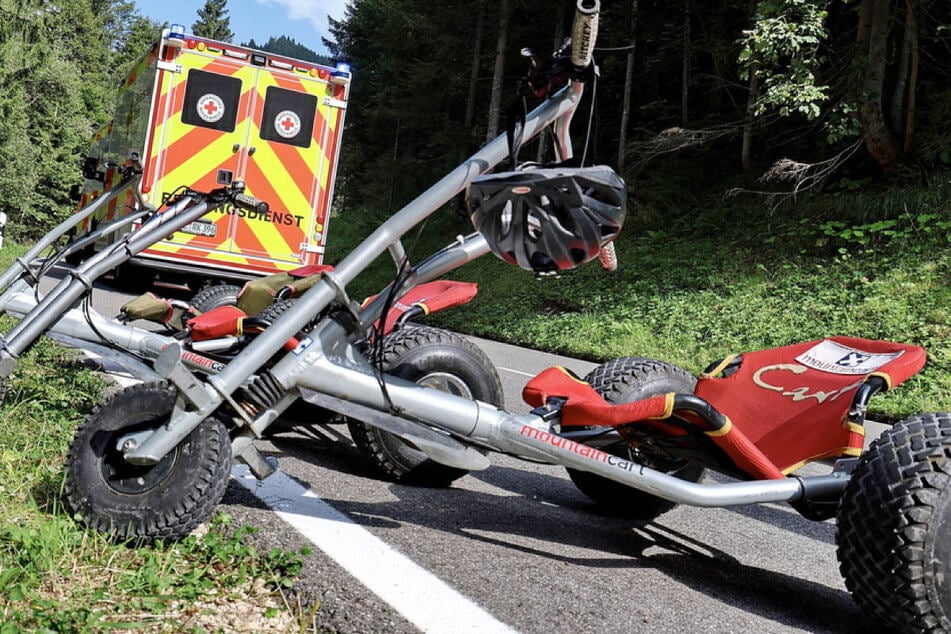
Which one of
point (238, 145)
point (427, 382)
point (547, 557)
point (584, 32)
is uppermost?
point (584, 32)

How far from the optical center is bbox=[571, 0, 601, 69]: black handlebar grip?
2381 millimetres

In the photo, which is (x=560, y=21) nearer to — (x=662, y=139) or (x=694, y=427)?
(x=662, y=139)

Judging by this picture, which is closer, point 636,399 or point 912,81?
point 636,399

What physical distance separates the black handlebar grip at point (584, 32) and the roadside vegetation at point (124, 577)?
1.75 meters

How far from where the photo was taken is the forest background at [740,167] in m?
12.3

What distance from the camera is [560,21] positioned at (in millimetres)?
22672

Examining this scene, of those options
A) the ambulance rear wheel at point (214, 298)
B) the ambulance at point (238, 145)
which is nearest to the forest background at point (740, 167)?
the ambulance rear wheel at point (214, 298)

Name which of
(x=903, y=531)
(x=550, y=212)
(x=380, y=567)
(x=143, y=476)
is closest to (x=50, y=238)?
(x=143, y=476)

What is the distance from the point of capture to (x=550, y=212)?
2.41 m

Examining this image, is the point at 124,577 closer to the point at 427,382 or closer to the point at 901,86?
the point at 427,382

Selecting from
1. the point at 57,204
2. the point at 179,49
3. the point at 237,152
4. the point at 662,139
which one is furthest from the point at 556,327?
the point at 57,204

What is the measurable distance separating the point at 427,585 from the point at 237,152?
894 cm

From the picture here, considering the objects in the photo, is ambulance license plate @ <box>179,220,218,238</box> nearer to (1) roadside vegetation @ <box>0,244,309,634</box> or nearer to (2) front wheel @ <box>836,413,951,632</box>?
(1) roadside vegetation @ <box>0,244,309,634</box>

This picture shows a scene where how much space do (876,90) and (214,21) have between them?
80946 millimetres
